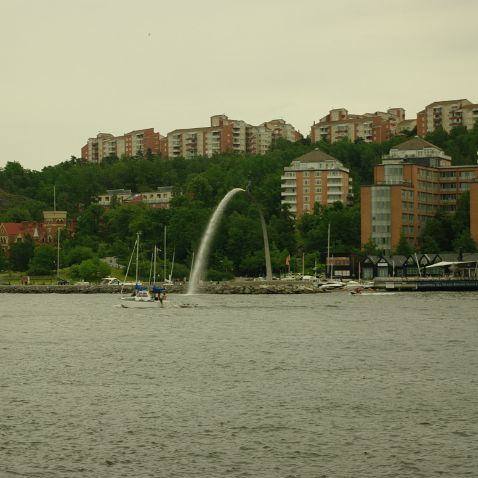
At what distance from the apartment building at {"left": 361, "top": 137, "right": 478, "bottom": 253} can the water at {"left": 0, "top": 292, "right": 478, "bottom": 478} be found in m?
96.4

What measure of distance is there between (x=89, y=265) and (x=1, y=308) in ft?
205

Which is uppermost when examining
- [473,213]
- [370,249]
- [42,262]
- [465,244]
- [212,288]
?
[473,213]

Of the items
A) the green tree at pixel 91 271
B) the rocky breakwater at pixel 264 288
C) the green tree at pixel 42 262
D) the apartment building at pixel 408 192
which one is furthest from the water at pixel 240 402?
the green tree at pixel 42 262

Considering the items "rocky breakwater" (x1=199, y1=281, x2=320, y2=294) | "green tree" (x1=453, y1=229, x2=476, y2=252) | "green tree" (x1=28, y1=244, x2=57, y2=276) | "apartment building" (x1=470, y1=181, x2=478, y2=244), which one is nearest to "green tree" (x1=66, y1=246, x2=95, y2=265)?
"green tree" (x1=28, y1=244, x2=57, y2=276)

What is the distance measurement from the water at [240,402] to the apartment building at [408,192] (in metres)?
96.4

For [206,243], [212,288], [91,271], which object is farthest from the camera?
[91,271]

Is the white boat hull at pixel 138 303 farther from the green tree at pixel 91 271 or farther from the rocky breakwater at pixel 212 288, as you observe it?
the green tree at pixel 91 271

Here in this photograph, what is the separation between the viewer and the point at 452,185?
625 ft

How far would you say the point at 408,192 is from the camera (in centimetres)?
17950

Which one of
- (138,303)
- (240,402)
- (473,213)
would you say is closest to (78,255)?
(473,213)

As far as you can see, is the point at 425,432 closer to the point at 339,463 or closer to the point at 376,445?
the point at 376,445

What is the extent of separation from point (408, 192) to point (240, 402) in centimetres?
14165

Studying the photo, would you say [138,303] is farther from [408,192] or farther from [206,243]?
[408,192]

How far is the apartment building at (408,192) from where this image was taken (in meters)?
177
